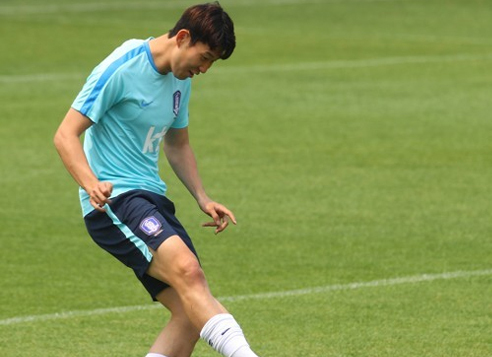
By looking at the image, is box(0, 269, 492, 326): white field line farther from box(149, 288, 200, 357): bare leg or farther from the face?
the face

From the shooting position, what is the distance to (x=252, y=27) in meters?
31.7

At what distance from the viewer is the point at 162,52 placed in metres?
7.35

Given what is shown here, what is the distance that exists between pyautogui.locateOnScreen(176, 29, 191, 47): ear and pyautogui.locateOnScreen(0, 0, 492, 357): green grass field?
2.34 metres

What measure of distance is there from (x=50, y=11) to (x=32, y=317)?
1019 inches

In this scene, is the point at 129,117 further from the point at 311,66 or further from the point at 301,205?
the point at 311,66

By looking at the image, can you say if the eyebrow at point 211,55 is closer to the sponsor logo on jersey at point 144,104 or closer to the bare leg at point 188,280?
the sponsor logo on jersey at point 144,104

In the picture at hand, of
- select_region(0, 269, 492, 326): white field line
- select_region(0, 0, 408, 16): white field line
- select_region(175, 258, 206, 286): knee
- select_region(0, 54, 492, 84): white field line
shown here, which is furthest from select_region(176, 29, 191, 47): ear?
select_region(0, 0, 408, 16): white field line

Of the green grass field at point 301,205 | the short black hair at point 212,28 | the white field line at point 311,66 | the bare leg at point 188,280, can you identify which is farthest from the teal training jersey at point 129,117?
the white field line at point 311,66

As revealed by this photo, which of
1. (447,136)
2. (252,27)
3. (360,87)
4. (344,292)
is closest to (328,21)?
(252,27)

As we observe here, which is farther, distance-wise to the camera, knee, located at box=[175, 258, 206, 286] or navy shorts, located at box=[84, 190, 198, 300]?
navy shorts, located at box=[84, 190, 198, 300]

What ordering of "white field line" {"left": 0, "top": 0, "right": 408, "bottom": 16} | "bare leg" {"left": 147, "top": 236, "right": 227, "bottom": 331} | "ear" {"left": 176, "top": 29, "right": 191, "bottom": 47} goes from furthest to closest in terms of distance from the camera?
"white field line" {"left": 0, "top": 0, "right": 408, "bottom": 16} < "ear" {"left": 176, "top": 29, "right": 191, "bottom": 47} < "bare leg" {"left": 147, "top": 236, "right": 227, "bottom": 331}

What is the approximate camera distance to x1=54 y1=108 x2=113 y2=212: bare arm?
6887mm

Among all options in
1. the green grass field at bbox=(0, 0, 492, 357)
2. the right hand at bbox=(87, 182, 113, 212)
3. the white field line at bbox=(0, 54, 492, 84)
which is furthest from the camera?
the white field line at bbox=(0, 54, 492, 84)

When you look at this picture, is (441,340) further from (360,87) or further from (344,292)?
(360,87)
